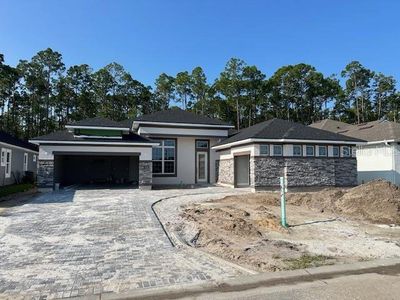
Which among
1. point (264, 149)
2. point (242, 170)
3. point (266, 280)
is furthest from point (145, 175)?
point (266, 280)

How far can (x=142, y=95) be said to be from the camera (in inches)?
1844

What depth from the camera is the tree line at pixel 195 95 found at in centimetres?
4134

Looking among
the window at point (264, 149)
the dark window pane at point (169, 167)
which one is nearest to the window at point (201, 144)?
the dark window pane at point (169, 167)

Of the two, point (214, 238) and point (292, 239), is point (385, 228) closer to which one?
point (292, 239)

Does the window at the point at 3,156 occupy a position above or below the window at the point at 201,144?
below

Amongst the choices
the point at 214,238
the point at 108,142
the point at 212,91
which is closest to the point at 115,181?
the point at 108,142

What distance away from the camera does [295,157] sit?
18.7m

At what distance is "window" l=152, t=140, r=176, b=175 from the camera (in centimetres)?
2305

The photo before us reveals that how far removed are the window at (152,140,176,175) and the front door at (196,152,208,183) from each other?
1.83m

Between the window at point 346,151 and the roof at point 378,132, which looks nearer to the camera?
the window at point 346,151

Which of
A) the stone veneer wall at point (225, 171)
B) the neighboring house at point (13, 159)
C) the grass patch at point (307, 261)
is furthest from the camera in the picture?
the stone veneer wall at point (225, 171)

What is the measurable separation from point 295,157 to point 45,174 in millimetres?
13965

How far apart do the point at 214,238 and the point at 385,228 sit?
5.16 m

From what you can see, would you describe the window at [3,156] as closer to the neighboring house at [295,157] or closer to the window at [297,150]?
the neighboring house at [295,157]
